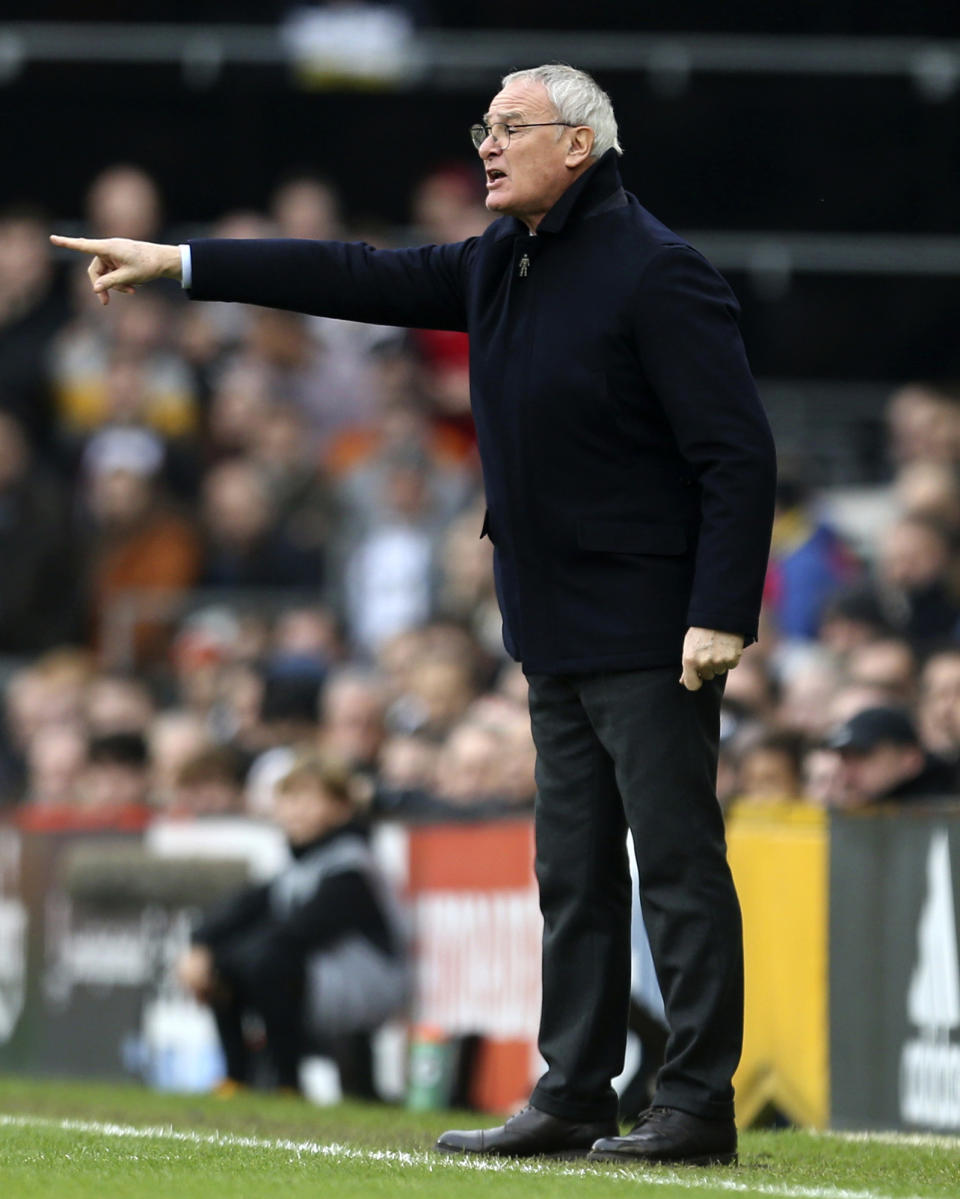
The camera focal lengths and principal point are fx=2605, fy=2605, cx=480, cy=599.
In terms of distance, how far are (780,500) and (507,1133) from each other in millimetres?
7911

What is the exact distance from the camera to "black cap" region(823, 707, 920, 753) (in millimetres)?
7836

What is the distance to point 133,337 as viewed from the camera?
14.7 metres

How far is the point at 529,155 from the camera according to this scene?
5.57 meters

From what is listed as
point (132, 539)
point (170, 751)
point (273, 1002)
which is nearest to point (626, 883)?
point (273, 1002)

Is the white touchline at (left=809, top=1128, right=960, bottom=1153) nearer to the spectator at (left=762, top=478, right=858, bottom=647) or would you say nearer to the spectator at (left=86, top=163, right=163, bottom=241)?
the spectator at (left=762, top=478, right=858, bottom=647)

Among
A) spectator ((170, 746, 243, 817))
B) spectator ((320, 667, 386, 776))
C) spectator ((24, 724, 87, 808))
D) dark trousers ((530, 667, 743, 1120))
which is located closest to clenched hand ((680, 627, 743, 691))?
dark trousers ((530, 667, 743, 1120))

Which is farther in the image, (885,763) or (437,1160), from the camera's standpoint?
(885,763)

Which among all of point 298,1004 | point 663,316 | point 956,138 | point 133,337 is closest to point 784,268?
point 956,138

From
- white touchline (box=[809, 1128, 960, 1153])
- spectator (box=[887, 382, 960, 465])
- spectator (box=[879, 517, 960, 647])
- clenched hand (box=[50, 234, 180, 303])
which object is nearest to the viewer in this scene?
clenched hand (box=[50, 234, 180, 303])

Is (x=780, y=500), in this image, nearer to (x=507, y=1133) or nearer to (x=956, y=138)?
(x=956, y=138)

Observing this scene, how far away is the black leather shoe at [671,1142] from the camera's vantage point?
5352 millimetres

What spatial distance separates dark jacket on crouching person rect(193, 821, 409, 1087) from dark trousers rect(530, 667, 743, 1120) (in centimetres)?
339

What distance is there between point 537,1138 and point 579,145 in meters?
2.14

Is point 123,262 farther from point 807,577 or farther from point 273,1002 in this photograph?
point 807,577
